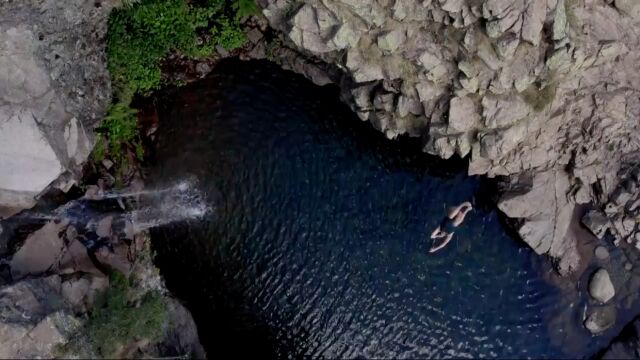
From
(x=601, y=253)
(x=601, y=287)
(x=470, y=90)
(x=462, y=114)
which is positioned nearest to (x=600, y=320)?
(x=601, y=287)

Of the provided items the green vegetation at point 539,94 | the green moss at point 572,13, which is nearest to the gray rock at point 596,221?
the green vegetation at point 539,94

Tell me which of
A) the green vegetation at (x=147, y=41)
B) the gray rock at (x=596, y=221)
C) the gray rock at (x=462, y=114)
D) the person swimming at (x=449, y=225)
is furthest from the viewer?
the gray rock at (x=596, y=221)

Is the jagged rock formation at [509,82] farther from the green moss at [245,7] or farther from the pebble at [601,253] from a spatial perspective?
the pebble at [601,253]

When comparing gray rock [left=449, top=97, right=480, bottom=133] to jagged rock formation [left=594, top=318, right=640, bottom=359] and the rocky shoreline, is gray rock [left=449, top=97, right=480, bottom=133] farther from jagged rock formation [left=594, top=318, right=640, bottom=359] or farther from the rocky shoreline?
jagged rock formation [left=594, top=318, right=640, bottom=359]

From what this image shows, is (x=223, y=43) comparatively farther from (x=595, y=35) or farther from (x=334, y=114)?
(x=595, y=35)

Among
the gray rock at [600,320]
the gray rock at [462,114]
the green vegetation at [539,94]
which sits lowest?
the gray rock at [600,320]
